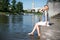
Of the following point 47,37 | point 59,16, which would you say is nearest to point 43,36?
point 47,37

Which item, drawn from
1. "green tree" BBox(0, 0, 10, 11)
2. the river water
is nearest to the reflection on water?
the river water

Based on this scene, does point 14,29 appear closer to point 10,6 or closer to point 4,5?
point 4,5

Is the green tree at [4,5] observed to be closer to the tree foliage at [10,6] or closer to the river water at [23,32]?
the tree foliage at [10,6]

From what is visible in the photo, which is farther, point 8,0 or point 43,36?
point 8,0

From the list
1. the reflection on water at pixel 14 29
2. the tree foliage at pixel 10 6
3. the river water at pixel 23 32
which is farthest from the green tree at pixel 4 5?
the river water at pixel 23 32

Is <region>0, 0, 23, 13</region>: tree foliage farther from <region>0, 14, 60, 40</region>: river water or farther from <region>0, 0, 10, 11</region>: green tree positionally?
<region>0, 14, 60, 40</region>: river water

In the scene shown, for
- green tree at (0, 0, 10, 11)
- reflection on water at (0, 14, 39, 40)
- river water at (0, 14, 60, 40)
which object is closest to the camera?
river water at (0, 14, 60, 40)

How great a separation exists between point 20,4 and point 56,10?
357 ft

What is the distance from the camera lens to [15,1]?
135 meters

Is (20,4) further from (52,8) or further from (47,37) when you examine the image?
(47,37)

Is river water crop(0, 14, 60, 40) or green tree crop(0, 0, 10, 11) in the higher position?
river water crop(0, 14, 60, 40)

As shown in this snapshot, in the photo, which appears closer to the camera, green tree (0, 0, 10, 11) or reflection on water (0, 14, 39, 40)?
reflection on water (0, 14, 39, 40)

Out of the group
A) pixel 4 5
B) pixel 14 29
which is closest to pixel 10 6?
pixel 4 5

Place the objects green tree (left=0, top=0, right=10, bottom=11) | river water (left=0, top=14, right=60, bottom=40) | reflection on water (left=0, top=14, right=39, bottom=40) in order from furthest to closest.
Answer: green tree (left=0, top=0, right=10, bottom=11)
reflection on water (left=0, top=14, right=39, bottom=40)
river water (left=0, top=14, right=60, bottom=40)
